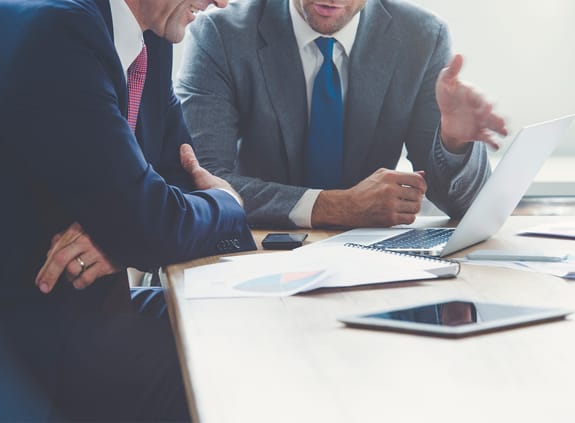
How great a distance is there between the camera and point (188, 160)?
1874 millimetres

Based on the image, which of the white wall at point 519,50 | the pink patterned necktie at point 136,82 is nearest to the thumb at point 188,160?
the pink patterned necktie at point 136,82

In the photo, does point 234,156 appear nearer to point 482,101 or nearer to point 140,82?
point 140,82

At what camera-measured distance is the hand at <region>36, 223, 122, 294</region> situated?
139cm

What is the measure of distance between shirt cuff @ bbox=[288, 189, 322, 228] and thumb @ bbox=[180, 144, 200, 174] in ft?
0.73

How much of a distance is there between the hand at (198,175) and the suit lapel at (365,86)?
19.3 inches

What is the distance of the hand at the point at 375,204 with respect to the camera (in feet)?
6.04

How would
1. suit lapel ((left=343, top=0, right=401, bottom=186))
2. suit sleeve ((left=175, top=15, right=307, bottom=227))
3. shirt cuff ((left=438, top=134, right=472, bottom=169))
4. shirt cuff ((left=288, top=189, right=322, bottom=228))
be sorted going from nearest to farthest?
shirt cuff ((left=288, top=189, right=322, bottom=228)), shirt cuff ((left=438, top=134, right=472, bottom=169)), suit sleeve ((left=175, top=15, right=307, bottom=227)), suit lapel ((left=343, top=0, right=401, bottom=186))

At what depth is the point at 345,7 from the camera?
7.25 feet

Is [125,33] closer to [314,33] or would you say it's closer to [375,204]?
[375,204]

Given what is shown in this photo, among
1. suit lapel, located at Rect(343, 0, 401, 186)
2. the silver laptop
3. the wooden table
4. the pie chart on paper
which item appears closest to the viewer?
the wooden table

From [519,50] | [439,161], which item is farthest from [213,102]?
[519,50]

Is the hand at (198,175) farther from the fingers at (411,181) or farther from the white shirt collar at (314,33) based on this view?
the white shirt collar at (314,33)

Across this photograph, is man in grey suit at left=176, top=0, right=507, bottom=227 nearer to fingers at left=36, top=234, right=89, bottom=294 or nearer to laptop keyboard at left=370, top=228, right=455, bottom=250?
laptop keyboard at left=370, top=228, right=455, bottom=250

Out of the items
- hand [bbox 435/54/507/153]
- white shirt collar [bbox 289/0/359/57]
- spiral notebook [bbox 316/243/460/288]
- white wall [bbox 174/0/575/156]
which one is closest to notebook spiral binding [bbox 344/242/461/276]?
spiral notebook [bbox 316/243/460/288]
